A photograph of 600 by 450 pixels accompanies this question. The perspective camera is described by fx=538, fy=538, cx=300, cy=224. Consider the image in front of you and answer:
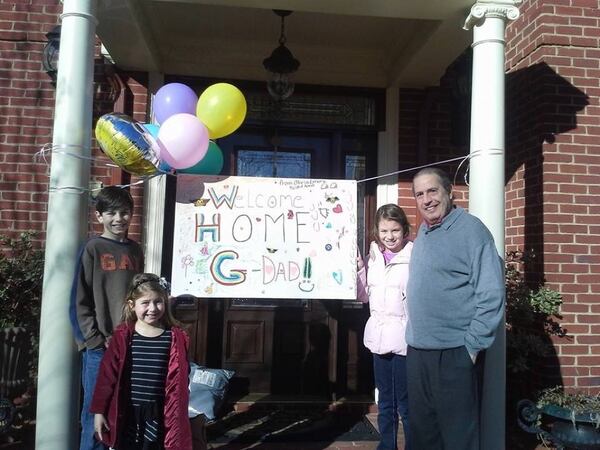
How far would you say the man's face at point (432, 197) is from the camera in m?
2.56

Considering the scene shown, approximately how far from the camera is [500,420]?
3.04m

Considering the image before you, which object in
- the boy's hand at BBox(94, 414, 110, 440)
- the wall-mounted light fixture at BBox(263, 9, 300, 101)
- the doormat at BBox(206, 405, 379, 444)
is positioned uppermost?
the wall-mounted light fixture at BBox(263, 9, 300, 101)

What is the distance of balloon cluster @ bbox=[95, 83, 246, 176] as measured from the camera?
2893 millimetres

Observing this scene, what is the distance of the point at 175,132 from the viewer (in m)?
2.95

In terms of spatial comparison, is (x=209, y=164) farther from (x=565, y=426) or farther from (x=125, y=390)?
(x=565, y=426)

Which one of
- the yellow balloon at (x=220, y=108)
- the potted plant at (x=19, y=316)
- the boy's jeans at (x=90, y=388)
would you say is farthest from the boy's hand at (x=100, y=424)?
the yellow balloon at (x=220, y=108)

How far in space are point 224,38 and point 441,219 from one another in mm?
2945

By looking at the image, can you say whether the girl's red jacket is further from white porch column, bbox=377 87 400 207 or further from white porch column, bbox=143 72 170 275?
white porch column, bbox=377 87 400 207

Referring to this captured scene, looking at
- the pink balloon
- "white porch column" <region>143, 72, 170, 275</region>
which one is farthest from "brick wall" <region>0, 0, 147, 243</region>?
the pink balloon

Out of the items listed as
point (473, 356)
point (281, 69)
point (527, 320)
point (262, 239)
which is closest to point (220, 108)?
point (262, 239)

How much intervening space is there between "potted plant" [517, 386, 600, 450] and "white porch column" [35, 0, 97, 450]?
9.73 ft

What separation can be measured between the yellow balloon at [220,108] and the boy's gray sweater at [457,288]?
1377 millimetres

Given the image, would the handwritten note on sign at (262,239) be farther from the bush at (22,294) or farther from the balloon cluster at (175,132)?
the bush at (22,294)

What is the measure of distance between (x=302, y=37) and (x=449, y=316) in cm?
306
